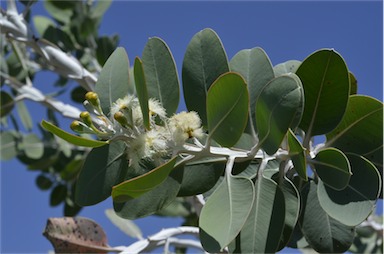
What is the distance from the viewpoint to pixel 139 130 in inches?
55.9

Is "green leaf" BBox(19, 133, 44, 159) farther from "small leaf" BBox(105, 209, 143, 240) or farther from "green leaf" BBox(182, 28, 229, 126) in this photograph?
"green leaf" BBox(182, 28, 229, 126)

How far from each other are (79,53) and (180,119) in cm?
230

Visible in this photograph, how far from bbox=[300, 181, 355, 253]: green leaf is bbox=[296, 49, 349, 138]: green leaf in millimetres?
177

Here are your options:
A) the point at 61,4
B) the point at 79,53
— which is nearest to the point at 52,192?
the point at 79,53

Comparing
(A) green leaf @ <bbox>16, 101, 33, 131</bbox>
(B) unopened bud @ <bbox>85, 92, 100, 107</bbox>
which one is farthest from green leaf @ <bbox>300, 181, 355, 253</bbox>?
(A) green leaf @ <bbox>16, 101, 33, 131</bbox>

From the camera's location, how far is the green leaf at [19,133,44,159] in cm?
372

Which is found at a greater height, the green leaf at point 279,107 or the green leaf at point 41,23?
the green leaf at point 279,107

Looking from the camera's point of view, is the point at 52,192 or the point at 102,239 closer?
the point at 102,239

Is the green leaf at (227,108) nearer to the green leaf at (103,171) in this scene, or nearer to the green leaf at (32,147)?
the green leaf at (103,171)

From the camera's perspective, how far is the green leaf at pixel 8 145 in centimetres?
367

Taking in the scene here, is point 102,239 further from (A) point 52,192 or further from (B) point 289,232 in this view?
(A) point 52,192

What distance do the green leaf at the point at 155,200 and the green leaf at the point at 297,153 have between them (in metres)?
0.26

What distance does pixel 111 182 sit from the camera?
149 centimetres

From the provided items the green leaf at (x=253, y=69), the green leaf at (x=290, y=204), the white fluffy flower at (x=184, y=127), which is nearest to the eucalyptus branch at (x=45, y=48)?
the green leaf at (x=253, y=69)
